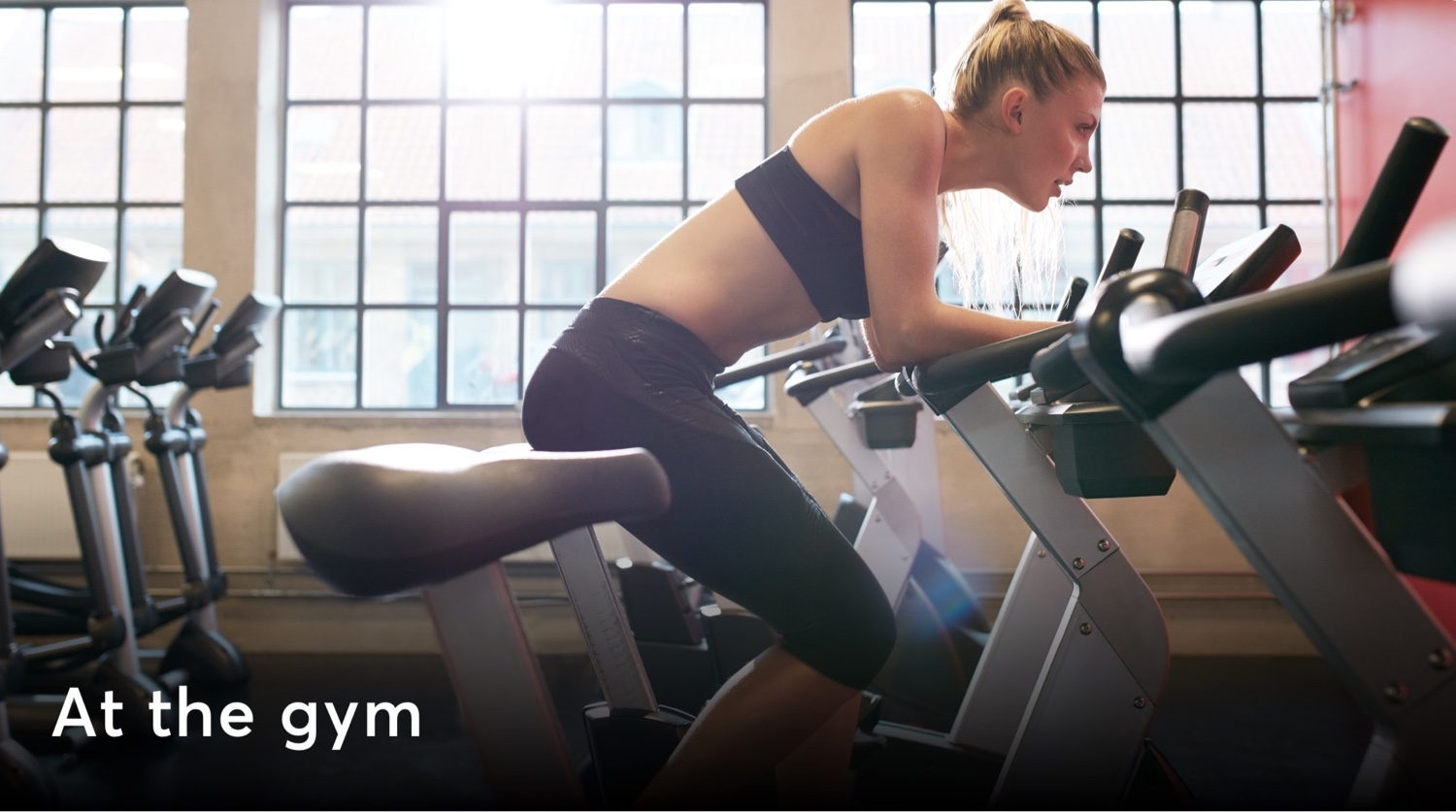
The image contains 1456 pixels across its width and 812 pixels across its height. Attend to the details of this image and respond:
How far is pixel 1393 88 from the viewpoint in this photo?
11.5 ft

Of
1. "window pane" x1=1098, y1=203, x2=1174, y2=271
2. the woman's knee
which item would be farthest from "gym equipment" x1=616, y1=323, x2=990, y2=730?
"window pane" x1=1098, y1=203, x2=1174, y2=271

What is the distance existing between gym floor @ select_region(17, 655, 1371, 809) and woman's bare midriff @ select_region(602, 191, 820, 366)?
43.2 inches

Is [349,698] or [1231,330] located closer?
[1231,330]

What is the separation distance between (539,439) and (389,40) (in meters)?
3.67

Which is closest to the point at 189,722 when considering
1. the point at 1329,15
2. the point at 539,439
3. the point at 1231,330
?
the point at 539,439

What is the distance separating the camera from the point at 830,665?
3.57ft

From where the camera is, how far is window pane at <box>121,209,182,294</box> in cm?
422

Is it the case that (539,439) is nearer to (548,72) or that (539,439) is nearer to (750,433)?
(750,433)

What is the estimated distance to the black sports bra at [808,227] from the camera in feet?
4.06

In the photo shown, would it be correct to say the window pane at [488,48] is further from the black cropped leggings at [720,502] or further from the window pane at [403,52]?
the black cropped leggings at [720,502]

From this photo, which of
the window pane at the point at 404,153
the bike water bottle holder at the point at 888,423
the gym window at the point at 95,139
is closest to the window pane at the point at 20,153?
the gym window at the point at 95,139

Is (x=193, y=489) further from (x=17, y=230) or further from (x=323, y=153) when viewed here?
(x=17, y=230)

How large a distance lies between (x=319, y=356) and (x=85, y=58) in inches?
68.0

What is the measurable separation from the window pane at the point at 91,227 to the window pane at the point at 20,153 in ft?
0.46
